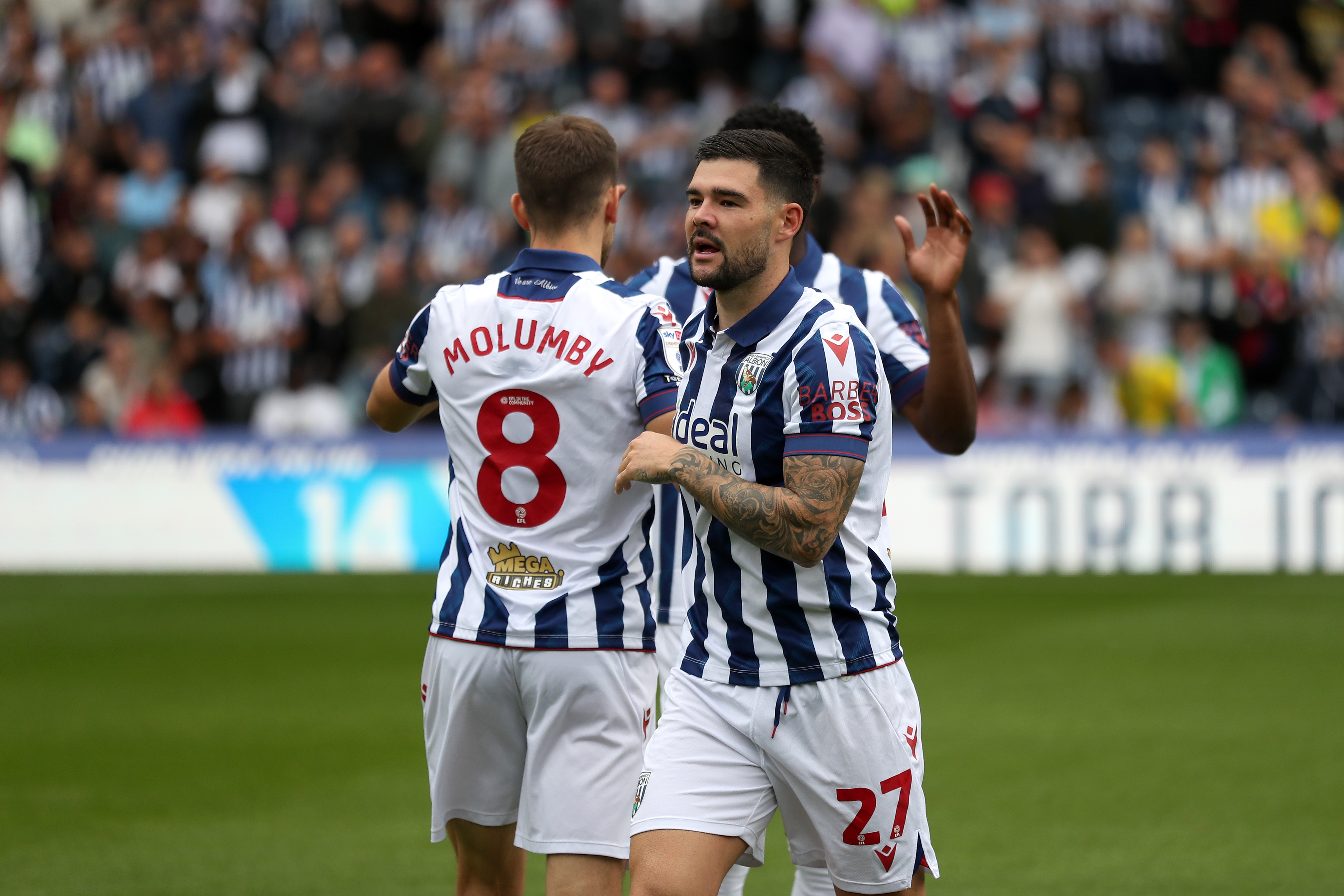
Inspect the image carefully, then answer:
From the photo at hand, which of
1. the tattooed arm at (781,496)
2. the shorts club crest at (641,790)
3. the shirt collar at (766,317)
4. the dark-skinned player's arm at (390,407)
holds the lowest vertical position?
the shorts club crest at (641,790)

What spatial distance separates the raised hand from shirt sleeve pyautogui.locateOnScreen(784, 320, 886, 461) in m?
0.57

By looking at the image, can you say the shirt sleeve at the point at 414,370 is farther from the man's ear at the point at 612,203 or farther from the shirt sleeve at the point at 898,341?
the shirt sleeve at the point at 898,341

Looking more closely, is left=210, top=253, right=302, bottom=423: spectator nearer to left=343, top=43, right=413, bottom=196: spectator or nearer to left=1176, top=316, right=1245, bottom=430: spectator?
left=343, top=43, right=413, bottom=196: spectator

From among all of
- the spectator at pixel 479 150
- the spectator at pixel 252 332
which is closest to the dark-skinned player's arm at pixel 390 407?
the spectator at pixel 252 332

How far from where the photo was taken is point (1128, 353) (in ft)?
48.4

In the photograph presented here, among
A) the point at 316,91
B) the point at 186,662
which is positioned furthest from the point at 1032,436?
the point at 316,91

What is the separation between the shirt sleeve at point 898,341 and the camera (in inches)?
186

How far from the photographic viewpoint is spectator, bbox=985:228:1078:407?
14672mm

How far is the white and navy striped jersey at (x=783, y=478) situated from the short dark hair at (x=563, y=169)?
556 millimetres

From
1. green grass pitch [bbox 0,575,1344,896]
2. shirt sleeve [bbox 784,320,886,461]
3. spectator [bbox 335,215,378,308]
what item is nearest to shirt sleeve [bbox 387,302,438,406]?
shirt sleeve [bbox 784,320,886,461]

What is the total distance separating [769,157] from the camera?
3732mm

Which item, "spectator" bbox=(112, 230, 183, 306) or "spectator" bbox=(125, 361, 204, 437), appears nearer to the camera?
"spectator" bbox=(125, 361, 204, 437)

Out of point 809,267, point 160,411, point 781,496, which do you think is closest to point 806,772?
point 781,496

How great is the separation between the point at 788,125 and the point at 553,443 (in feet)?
4.94
